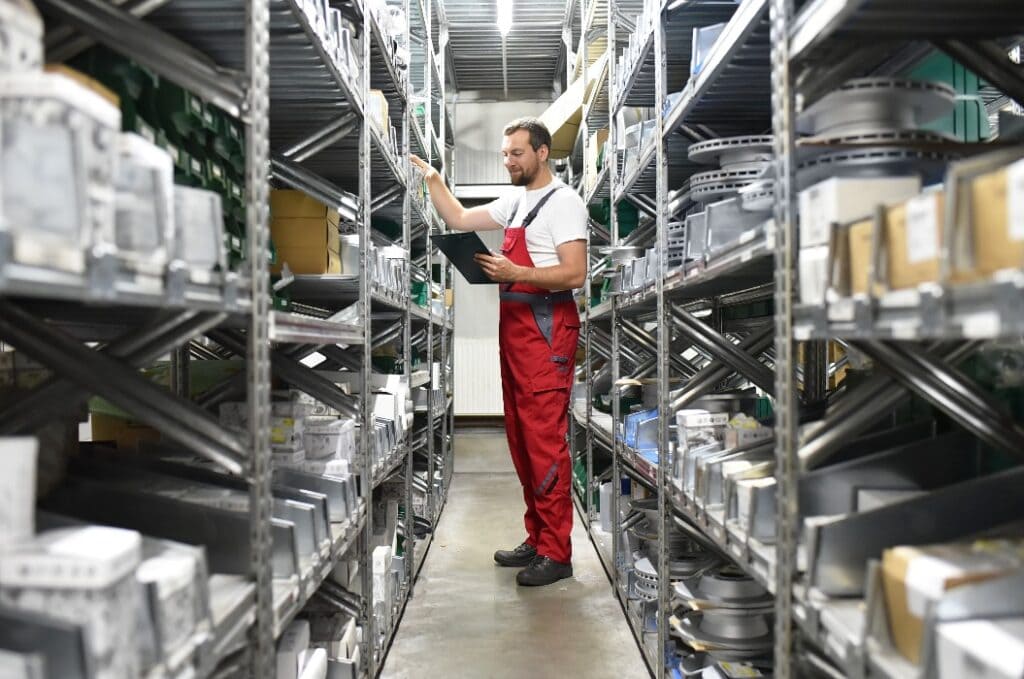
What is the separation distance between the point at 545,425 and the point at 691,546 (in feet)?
3.00

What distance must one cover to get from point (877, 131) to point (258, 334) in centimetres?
120

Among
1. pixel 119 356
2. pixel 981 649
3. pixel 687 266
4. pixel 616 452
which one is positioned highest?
pixel 687 266

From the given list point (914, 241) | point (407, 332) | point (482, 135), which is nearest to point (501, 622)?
point (407, 332)

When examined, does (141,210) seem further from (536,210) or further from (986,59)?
(536,210)

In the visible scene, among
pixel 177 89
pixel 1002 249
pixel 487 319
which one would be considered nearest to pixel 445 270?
pixel 487 319

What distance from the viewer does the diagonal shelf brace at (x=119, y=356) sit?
4.19ft

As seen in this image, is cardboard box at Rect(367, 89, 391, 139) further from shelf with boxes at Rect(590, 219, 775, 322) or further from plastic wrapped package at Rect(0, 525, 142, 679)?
plastic wrapped package at Rect(0, 525, 142, 679)

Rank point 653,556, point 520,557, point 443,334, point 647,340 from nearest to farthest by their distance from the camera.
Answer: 1. point 653,556
2. point 647,340
3. point 520,557
4. point 443,334

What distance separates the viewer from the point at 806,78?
1.40m

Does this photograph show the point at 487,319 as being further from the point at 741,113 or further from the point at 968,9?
the point at 968,9

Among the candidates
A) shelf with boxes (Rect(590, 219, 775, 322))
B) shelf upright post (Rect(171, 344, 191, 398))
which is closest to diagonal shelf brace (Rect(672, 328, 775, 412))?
shelf with boxes (Rect(590, 219, 775, 322))

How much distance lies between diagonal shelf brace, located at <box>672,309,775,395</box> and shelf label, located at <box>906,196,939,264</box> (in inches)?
50.7

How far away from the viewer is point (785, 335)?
1.34 metres

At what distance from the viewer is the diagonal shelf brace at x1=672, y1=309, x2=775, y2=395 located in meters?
2.30
